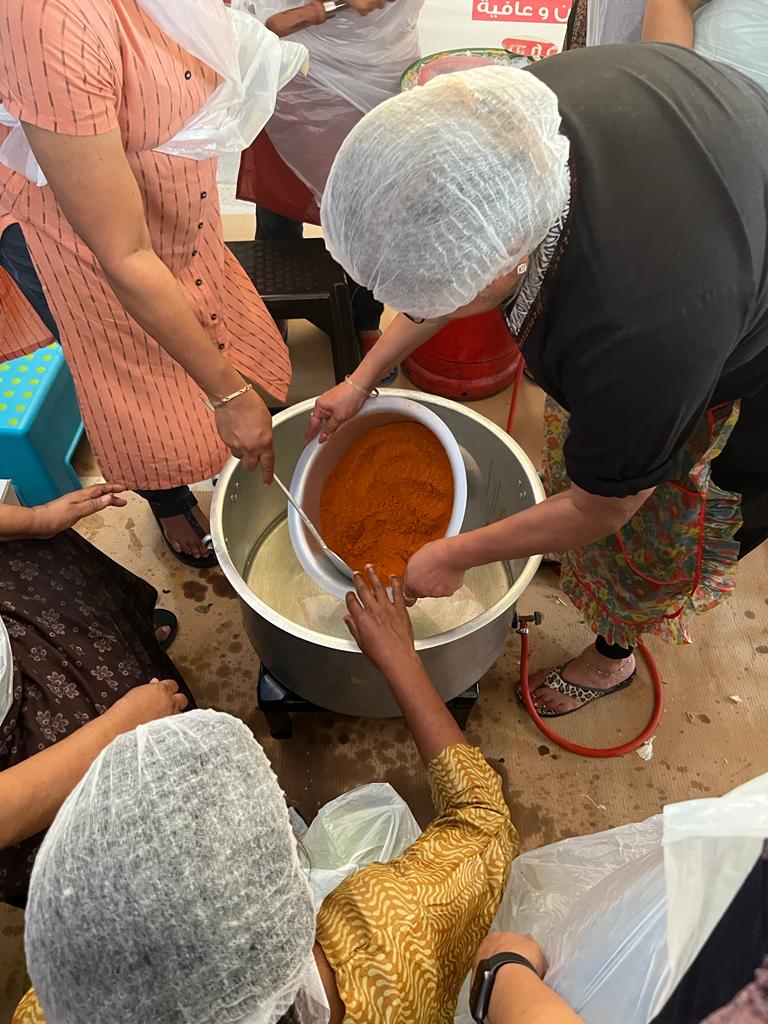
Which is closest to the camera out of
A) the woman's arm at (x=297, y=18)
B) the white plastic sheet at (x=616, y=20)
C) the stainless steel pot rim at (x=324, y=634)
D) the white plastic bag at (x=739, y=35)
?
the stainless steel pot rim at (x=324, y=634)

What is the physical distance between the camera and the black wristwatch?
62cm

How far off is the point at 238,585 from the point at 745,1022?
2.26ft

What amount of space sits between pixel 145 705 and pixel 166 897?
47 centimetres

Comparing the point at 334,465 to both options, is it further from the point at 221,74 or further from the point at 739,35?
the point at 739,35

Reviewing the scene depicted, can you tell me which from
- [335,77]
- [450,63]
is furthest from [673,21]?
[335,77]

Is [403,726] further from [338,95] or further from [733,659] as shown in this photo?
[338,95]

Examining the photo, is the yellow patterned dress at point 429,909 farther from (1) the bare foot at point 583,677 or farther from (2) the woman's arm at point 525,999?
(1) the bare foot at point 583,677

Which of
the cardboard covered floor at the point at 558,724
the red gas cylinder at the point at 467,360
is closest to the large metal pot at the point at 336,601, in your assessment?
the cardboard covered floor at the point at 558,724

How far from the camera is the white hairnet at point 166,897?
401 mm

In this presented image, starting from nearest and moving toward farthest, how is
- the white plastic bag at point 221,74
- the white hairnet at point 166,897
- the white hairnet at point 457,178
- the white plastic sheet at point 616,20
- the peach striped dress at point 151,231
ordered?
1. the white hairnet at point 166,897
2. the white hairnet at point 457,178
3. the peach striped dress at point 151,231
4. the white plastic bag at point 221,74
5. the white plastic sheet at point 616,20

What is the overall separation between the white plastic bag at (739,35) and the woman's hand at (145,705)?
1.20 metres

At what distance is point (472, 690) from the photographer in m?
1.11

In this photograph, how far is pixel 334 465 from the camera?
1.06m

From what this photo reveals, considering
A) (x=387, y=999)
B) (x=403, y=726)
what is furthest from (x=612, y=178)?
(x=403, y=726)
